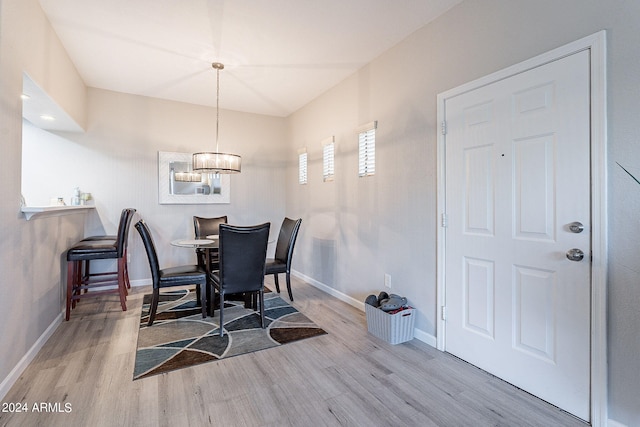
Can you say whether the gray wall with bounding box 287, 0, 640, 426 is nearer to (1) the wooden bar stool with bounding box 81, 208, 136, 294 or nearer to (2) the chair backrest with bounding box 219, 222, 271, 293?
(2) the chair backrest with bounding box 219, 222, 271, 293

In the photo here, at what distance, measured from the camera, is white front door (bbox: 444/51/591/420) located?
5.35 feet

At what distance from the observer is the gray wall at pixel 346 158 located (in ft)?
4.90

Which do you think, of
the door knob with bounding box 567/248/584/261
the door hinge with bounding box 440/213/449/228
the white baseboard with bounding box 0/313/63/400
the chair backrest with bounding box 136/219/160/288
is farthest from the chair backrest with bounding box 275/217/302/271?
the door knob with bounding box 567/248/584/261

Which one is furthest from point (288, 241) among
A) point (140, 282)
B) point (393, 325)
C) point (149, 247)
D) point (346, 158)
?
point (140, 282)

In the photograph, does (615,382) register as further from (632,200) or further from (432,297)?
(432,297)

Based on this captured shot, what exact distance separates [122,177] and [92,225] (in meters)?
0.74

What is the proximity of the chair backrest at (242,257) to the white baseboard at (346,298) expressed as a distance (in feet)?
3.98

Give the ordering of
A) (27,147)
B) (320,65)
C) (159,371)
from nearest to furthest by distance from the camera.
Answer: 1. (159,371)
2. (320,65)
3. (27,147)

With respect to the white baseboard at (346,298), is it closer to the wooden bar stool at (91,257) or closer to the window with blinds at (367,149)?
the window with blinds at (367,149)

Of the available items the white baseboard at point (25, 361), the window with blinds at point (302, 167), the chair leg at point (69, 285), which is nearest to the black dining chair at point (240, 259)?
the white baseboard at point (25, 361)

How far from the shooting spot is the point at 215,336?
2.66 meters

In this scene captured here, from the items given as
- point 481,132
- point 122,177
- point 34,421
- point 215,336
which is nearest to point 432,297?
point 481,132

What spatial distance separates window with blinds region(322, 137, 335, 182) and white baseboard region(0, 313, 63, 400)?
3.22 metres

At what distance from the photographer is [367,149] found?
10.8 ft
